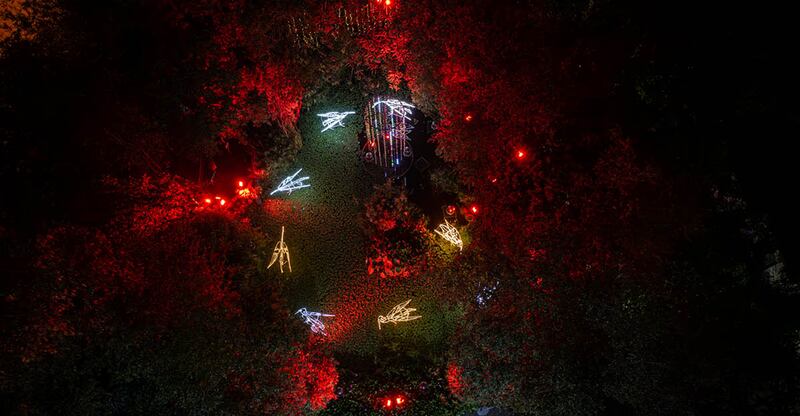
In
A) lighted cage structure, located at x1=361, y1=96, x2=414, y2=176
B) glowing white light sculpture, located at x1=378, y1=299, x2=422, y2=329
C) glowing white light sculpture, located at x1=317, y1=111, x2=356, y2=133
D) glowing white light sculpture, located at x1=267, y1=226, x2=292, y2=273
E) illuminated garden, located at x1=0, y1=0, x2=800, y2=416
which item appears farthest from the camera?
glowing white light sculpture, located at x1=317, y1=111, x2=356, y2=133

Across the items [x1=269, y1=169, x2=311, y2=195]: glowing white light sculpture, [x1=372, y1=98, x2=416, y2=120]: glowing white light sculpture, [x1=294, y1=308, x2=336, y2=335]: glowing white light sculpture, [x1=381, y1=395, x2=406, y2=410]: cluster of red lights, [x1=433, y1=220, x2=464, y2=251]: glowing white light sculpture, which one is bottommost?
[x1=381, y1=395, x2=406, y2=410]: cluster of red lights

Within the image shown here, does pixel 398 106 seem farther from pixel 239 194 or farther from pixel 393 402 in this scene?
pixel 393 402

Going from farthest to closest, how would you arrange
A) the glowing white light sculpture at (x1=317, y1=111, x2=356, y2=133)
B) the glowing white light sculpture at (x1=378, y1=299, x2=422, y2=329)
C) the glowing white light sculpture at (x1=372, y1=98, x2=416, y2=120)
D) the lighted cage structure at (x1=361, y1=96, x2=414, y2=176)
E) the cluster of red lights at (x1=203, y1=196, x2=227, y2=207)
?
the glowing white light sculpture at (x1=317, y1=111, x2=356, y2=133) → the glowing white light sculpture at (x1=372, y1=98, x2=416, y2=120) → the lighted cage structure at (x1=361, y1=96, x2=414, y2=176) → the cluster of red lights at (x1=203, y1=196, x2=227, y2=207) → the glowing white light sculpture at (x1=378, y1=299, x2=422, y2=329)

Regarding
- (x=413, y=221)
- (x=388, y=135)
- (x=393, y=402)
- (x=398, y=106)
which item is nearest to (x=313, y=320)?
(x=393, y=402)

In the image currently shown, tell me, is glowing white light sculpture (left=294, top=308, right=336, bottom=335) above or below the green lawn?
below

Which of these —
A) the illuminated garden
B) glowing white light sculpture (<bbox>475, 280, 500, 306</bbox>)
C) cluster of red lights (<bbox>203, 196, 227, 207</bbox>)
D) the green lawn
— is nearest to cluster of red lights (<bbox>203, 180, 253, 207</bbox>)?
cluster of red lights (<bbox>203, 196, 227, 207</bbox>)

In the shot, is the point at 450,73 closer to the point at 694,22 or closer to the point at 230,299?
the point at 694,22

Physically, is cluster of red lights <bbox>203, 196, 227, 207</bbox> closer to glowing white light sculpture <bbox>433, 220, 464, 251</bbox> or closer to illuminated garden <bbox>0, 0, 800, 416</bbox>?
illuminated garden <bbox>0, 0, 800, 416</bbox>
